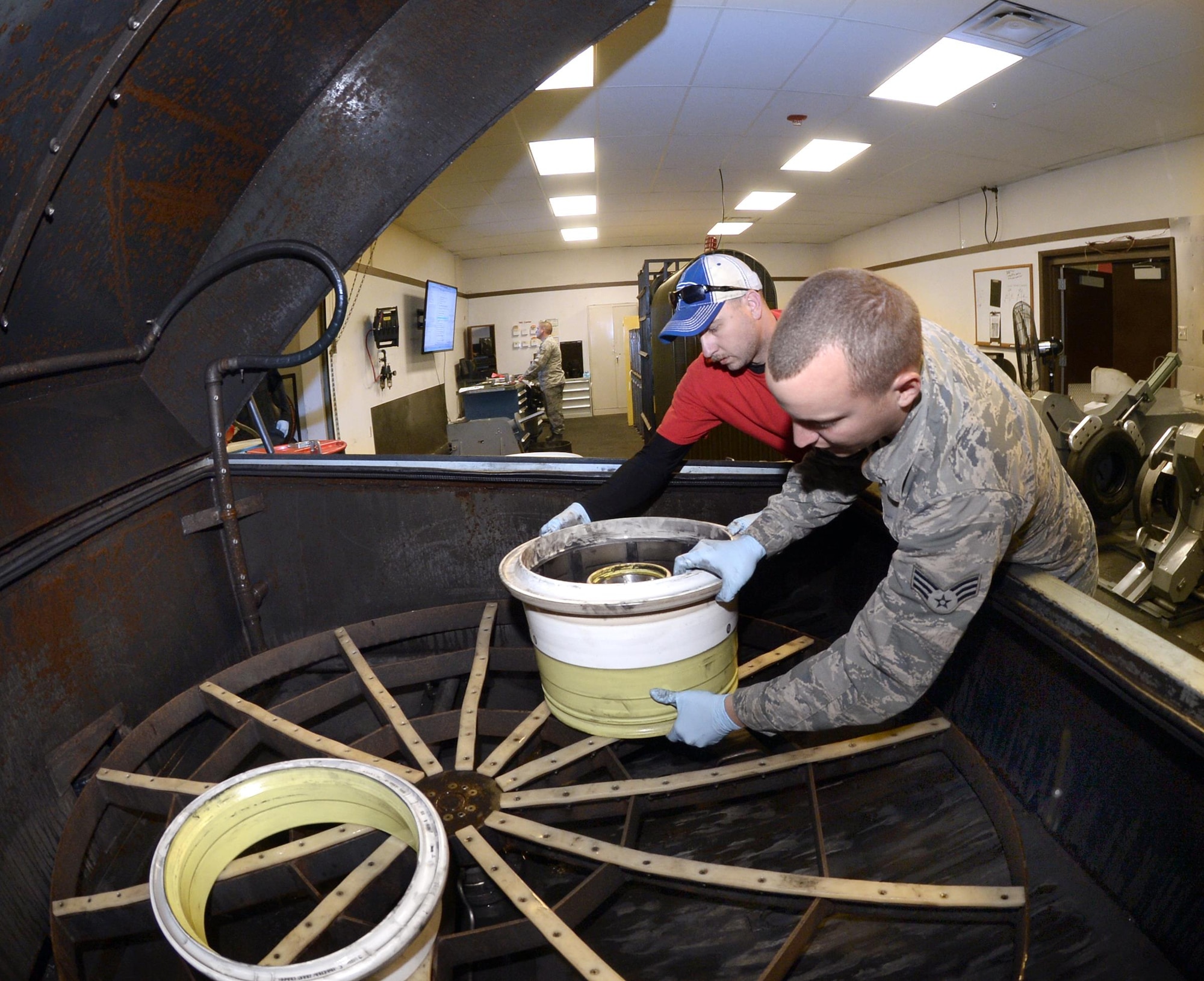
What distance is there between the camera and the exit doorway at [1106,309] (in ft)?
23.6

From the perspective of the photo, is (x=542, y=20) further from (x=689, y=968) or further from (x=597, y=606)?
(x=689, y=968)

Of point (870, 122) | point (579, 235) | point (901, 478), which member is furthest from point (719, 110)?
point (579, 235)

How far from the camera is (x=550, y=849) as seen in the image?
1.39 meters

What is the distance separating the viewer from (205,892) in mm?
1241

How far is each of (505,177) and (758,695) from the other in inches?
274

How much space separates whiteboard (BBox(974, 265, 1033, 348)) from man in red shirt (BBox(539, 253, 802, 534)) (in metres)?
7.95

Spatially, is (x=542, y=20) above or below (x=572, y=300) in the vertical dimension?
below

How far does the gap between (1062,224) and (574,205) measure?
5844 millimetres

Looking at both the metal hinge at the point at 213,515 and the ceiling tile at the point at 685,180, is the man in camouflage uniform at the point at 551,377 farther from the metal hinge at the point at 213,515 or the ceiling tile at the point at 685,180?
the metal hinge at the point at 213,515

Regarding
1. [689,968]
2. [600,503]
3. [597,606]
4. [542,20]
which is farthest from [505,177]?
[689,968]

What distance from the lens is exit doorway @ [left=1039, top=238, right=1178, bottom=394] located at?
7.21 meters

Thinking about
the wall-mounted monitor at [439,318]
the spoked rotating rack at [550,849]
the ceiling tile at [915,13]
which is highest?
the ceiling tile at [915,13]

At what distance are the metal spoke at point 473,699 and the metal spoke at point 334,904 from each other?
33cm

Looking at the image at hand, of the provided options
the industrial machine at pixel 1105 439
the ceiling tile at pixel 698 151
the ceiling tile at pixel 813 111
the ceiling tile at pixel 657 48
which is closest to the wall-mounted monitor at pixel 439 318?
the ceiling tile at pixel 813 111
